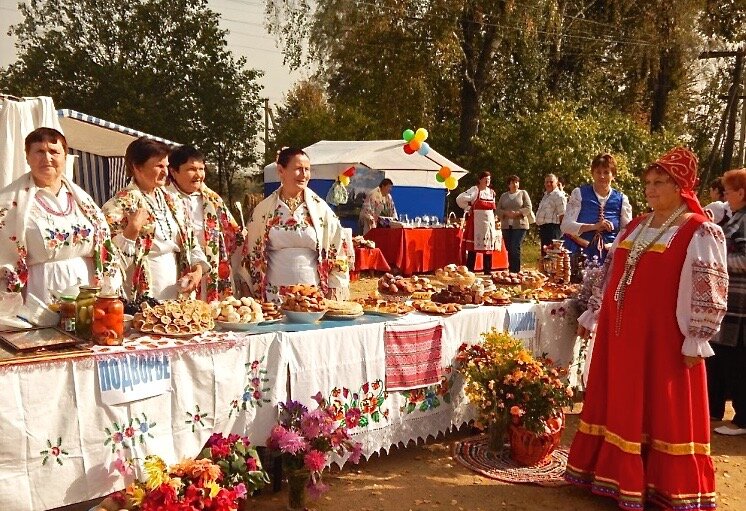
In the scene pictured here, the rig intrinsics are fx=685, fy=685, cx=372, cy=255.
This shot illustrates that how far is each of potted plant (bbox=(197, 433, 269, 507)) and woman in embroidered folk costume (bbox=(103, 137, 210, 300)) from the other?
101 cm

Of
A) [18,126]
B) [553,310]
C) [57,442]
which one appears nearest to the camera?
[57,442]

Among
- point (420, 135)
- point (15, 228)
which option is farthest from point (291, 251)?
point (420, 135)

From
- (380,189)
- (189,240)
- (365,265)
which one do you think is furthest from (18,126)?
(380,189)

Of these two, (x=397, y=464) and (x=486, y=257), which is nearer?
(x=397, y=464)

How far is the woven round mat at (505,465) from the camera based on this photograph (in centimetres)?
380

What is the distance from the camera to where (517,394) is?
152 inches

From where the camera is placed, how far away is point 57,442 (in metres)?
2.56

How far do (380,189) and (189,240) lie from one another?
8652 mm

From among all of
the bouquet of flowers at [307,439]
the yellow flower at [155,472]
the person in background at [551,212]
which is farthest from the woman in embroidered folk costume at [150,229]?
the person in background at [551,212]

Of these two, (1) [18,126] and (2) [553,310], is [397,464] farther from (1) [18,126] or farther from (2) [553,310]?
(1) [18,126]

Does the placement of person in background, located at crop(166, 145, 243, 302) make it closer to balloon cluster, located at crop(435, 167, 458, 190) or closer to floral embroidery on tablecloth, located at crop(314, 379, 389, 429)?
floral embroidery on tablecloth, located at crop(314, 379, 389, 429)

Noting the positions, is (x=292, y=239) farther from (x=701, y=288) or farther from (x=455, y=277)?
(x=701, y=288)

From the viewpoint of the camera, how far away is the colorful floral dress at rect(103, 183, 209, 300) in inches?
135

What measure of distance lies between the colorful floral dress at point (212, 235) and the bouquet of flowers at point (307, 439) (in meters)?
1.01
